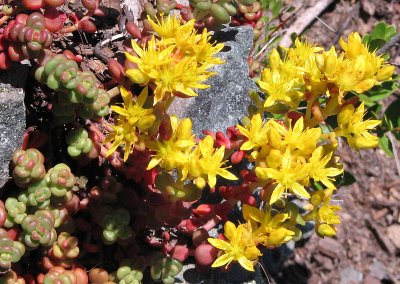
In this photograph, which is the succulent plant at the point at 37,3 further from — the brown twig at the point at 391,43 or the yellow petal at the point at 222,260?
the brown twig at the point at 391,43

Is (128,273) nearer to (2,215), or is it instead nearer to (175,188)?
(175,188)

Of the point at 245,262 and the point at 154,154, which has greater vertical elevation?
the point at 154,154

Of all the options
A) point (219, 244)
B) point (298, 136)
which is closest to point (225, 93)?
point (298, 136)

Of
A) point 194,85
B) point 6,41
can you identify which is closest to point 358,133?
point 194,85

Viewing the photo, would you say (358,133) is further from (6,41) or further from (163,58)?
(6,41)

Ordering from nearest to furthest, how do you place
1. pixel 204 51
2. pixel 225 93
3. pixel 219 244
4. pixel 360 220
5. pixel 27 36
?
pixel 27 36 < pixel 204 51 < pixel 219 244 < pixel 225 93 < pixel 360 220

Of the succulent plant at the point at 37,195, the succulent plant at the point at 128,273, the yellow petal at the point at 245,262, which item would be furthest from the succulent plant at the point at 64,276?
the yellow petal at the point at 245,262

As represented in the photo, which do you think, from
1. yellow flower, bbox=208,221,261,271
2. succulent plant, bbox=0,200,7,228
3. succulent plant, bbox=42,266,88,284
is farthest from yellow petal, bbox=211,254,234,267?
succulent plant, bbox=0,200,7,228
